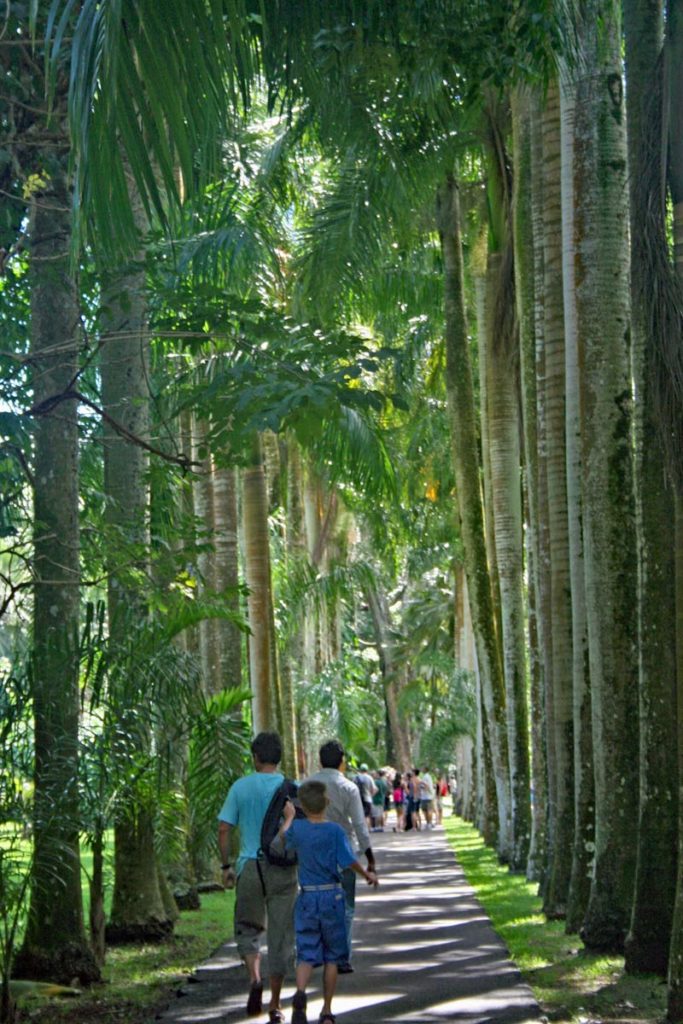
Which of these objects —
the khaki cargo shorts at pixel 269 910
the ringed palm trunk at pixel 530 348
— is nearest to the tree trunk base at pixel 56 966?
the khaki cargo shorts at pixel 269 910

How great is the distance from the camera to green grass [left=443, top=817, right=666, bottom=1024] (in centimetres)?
944

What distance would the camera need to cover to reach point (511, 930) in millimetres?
14211

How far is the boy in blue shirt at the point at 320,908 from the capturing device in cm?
878

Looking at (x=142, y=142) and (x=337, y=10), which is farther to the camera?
(x=337, y=10)

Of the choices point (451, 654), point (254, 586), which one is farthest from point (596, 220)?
point (451, 654)

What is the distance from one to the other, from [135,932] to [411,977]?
10.7 ft

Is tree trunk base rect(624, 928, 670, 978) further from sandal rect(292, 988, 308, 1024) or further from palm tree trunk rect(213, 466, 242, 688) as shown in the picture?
palm tree trunk rect(213, 466, 242, 688)

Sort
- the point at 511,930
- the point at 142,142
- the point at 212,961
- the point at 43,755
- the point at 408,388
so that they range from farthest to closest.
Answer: the point at 408,388 < the point at 511,930 < the point at 212,961 < the point at 43,755 < the point at 142,142

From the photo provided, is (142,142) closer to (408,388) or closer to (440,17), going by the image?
(440,17)

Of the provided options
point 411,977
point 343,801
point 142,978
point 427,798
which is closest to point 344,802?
point 343,801

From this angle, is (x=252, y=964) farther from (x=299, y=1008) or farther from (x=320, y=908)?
(x=320, y=908)

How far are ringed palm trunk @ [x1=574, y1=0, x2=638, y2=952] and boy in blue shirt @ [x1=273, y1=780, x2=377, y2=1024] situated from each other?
10.0 feet

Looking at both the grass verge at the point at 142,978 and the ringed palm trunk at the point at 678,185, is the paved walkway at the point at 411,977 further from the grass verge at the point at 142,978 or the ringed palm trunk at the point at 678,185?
the ringed palm trunk at the point at 678,185

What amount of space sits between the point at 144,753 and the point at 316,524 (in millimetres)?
31424
